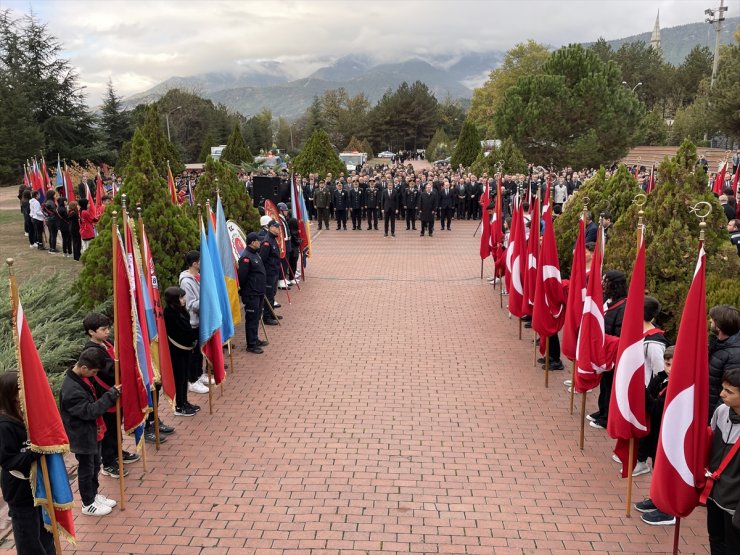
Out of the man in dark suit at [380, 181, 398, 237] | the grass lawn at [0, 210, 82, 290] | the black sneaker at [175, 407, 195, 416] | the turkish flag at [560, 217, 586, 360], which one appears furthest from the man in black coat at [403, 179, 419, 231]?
the black sneaker at [175, 407, 195, 416]

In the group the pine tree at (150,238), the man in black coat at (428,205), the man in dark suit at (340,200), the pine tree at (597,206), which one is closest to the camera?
the pine tree at (150,238)

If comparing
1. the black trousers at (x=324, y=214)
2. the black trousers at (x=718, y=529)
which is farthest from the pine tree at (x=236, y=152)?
the black trousers at (x=718, y=529)

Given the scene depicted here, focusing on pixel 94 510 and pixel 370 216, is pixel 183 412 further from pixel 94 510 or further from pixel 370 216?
pixel 370 216

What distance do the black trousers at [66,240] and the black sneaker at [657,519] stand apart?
1479 cm

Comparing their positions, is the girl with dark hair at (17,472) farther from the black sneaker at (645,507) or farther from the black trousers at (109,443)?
the black sneaker at (645,507)

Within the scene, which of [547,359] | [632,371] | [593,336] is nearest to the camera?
[632,371]

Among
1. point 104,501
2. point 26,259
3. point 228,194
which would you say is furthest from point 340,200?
point 104,501

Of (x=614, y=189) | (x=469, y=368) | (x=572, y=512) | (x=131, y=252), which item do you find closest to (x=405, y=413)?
(x=469, y=368)

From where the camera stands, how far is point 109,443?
6168mm

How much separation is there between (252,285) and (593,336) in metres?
5.37

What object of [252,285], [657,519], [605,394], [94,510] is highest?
[252,285]

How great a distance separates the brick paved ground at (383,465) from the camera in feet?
17.5

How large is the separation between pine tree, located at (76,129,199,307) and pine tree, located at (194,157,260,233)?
388 centimetres

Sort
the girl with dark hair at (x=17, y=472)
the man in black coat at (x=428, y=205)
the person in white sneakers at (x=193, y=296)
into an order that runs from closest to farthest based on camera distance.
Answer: the girl with dark hair at (x=17, y=472)
the person in white sneakers at (x=193, y=296)
the man in black coat at (x=428, y=205)
